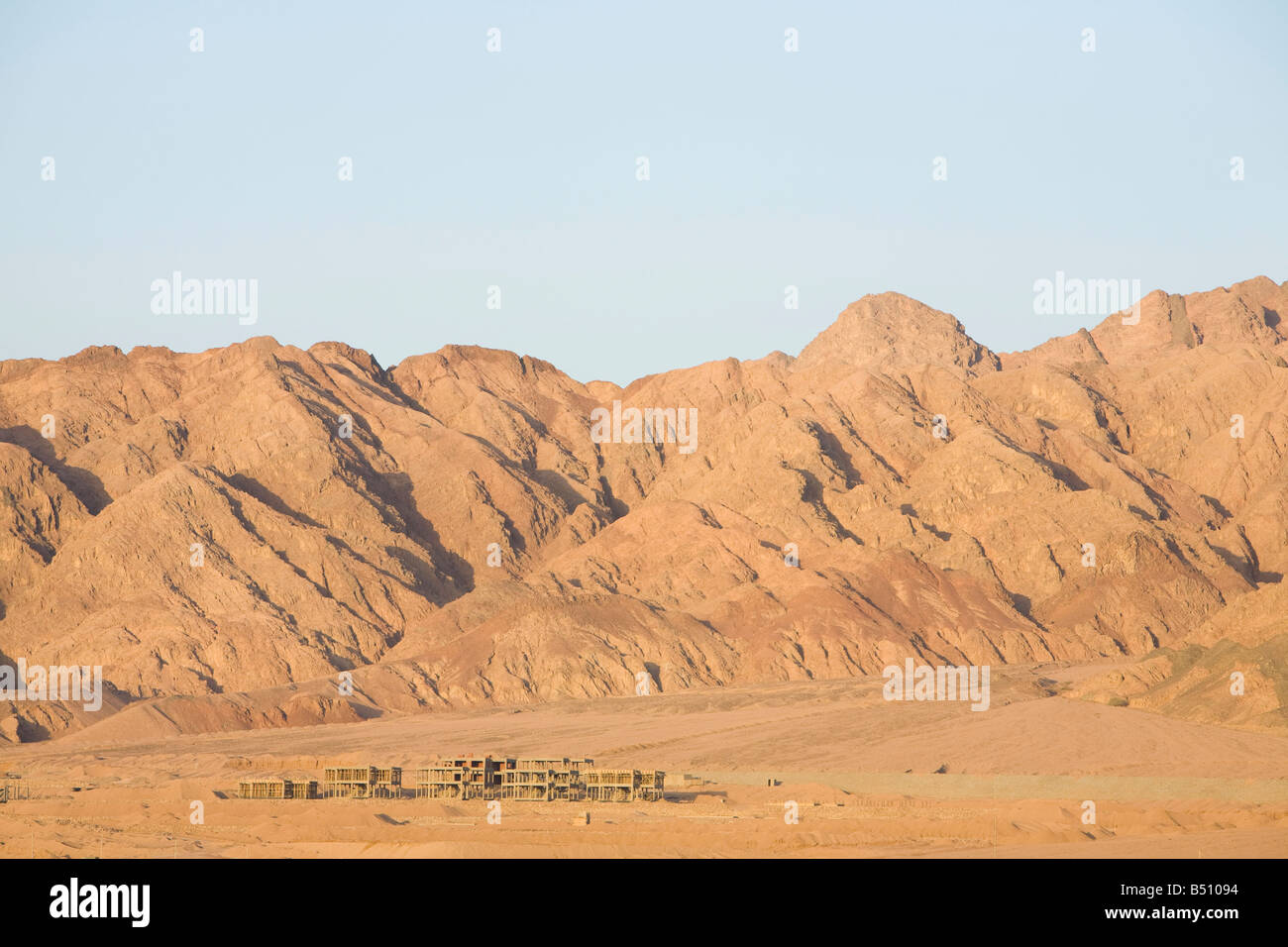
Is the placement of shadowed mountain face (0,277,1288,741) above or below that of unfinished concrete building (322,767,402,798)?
above

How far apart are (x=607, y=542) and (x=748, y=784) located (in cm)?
7695

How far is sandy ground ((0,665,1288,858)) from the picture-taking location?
192ft

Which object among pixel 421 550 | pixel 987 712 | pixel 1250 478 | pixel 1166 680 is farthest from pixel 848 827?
pixel 1250 478

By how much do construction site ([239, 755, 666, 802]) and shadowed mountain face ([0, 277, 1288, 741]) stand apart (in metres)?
37.7

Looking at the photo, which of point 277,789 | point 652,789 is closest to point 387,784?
point 277,789

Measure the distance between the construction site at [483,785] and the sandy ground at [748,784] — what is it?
177 centimetres

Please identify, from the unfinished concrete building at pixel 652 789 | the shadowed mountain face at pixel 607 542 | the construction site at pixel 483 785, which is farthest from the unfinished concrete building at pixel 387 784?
the shadowed mountain face at pixel 607 542

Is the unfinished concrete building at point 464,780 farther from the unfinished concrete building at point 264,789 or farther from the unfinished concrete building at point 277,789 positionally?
the unfinished concrete building at point 264,789

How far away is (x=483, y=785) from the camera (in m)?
82.0

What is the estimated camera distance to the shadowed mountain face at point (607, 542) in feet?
444

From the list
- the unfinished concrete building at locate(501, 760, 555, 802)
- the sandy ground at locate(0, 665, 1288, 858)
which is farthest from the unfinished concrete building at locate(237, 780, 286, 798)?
the unfinished concrete building at locate(501, 760, 555, 802)

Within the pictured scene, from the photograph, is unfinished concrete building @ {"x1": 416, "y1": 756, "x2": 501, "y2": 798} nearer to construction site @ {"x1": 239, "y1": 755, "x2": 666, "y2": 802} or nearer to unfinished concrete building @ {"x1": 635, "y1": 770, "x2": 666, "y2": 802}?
construction site @ {"x1": 239, "y1": 755, "x2": 666, "y2": 802}

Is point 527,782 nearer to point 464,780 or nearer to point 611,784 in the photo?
point 464,780

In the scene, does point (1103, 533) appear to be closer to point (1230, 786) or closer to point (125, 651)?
point (1230, 786)
